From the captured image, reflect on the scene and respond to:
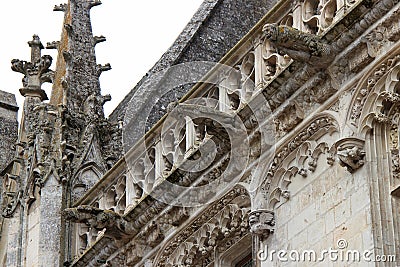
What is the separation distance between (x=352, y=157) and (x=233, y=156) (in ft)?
6.28

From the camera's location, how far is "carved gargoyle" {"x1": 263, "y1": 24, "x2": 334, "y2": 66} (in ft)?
40.3

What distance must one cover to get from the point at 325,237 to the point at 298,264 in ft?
1.25

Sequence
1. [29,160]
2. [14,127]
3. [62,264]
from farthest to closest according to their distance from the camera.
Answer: [14,127]
[29,160]
[62,264]

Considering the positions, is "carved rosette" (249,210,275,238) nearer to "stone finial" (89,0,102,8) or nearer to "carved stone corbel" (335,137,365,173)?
"carved stone corbel" (335,137,365,173)

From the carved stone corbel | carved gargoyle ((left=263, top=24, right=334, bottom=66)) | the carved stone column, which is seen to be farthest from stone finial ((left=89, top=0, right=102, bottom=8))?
the carved stone corbel

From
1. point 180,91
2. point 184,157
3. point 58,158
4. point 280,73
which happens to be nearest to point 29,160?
point 58,158

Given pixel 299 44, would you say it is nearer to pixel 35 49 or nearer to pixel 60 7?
pixel 35 49

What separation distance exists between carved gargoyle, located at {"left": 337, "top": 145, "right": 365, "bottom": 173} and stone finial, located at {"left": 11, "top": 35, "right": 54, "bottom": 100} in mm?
6644

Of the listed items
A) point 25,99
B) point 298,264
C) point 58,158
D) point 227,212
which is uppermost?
point 25,99

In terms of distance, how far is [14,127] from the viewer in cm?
2034

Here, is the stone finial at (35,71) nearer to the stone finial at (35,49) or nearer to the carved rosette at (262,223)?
the stone finial at (35,49)

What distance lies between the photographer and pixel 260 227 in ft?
42.0

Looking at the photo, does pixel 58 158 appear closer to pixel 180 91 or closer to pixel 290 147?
pixel 180 91

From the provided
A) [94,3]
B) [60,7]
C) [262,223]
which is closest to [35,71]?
[60,7]
